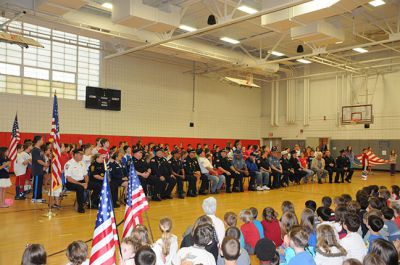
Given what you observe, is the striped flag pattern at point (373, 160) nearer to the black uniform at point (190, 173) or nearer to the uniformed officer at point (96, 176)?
the black uniform at point (190, 173)

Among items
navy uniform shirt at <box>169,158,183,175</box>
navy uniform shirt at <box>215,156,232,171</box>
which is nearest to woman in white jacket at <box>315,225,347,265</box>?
navy uniform shirt at <box>169,158,183,175</box>

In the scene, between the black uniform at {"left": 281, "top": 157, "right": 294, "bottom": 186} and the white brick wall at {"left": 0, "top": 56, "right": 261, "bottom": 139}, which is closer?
the black uniform at {"left": 281, "top": 157, "right": 294, "bottom": 186}

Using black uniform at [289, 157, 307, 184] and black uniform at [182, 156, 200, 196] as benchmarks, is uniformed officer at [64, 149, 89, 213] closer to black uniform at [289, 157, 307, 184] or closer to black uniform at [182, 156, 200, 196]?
black uniform at [182, 156, 200, 196]

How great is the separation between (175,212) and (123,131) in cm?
1002

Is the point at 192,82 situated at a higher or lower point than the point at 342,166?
higher

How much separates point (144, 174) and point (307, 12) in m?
6.08

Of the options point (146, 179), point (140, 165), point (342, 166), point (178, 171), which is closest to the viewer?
point (140, 165)

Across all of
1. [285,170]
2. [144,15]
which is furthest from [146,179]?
[285,170]

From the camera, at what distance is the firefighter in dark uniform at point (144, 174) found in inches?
363

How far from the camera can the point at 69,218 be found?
23.7ft

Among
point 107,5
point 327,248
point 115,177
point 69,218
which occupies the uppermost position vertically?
point 107,5

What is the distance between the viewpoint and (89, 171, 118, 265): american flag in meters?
3.32

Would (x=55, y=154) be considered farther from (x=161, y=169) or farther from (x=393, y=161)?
(x=393, y=161)

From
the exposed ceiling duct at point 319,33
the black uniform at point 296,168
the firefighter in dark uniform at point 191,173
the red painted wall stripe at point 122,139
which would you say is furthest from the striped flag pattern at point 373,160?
the firefighter in dark uniform at point 191,173
